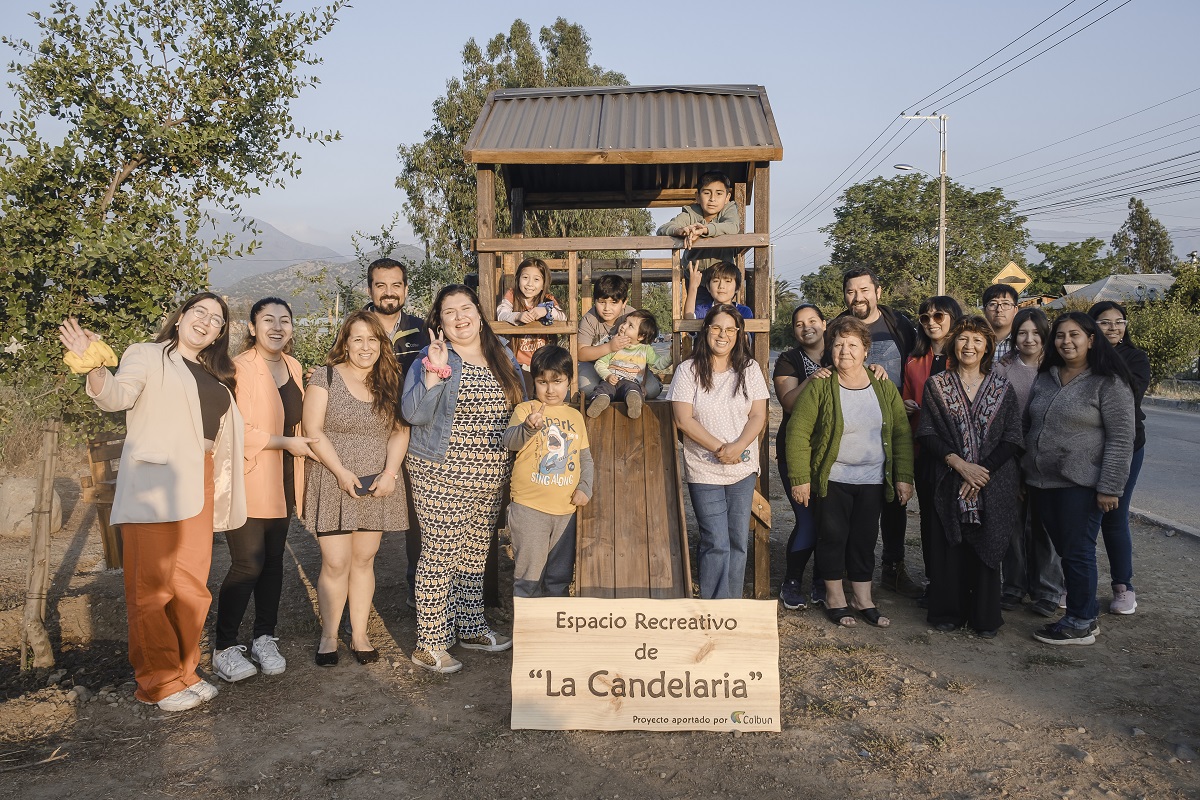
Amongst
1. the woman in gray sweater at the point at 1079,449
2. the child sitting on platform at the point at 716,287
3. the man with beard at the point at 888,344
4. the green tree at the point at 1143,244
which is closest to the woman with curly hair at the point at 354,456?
the child sitting on platform at the point at 716,287

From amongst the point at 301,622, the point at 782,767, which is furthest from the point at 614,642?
the point at 301,622

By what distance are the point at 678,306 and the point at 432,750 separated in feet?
11.7

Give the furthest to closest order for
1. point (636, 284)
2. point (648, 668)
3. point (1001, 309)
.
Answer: point (636, 284)
point (1001, 309)
point (648, 668)

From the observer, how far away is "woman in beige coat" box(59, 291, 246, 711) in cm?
399

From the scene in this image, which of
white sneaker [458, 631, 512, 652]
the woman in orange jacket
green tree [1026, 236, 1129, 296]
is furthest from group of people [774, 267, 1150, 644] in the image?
green tree [1026, 236, 1129, 296]

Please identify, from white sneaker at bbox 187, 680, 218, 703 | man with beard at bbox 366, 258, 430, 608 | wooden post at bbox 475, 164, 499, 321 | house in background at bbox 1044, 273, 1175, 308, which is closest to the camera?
white sneaker at bbox 187, 680, 218, 703

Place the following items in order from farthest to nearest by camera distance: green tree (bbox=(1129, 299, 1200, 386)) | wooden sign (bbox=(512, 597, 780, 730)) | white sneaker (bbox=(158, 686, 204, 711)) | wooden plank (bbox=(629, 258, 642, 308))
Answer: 1. green tree (bbox=(1129, 299, 1200, 386))
2. wooden plank (bbox=(629, 258, 642, 308))
3. white sneaker (bbox=(158, 686, 204, 711))
4. wooden sign (bbox=(512, 597, 780, 730))

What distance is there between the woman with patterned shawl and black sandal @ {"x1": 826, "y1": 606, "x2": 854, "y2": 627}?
0.51 metres

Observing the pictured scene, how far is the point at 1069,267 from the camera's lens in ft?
186

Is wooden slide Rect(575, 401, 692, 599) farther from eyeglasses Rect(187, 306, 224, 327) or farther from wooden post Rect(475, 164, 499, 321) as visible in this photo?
eyeglasses Rect(187, 306, 224, 327)

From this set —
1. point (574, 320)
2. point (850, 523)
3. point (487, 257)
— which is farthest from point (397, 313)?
point (850, 523)

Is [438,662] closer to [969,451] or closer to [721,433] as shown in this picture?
[721,433]

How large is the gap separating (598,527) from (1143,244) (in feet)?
255

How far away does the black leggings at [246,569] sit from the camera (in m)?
4.54
